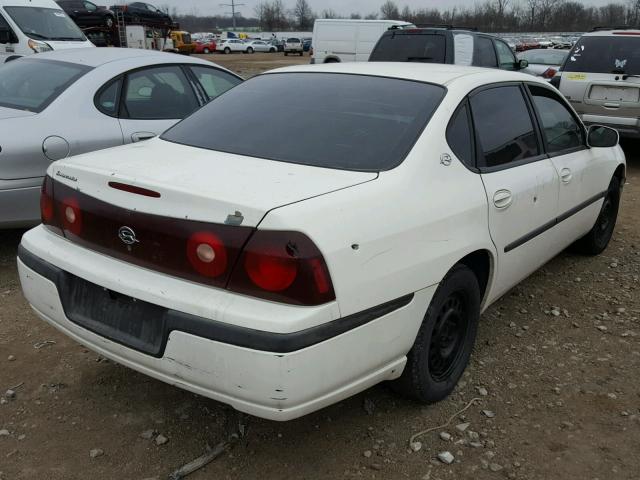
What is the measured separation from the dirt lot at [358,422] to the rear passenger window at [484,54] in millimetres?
7537

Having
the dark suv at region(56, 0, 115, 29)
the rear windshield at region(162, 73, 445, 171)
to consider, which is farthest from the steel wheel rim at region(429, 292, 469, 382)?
the dark suv at region(56, 0, 115, 29)

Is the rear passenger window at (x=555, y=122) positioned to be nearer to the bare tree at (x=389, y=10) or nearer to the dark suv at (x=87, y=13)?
the dark suv at (x=87, y=13)

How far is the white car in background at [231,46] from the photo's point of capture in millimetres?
54750

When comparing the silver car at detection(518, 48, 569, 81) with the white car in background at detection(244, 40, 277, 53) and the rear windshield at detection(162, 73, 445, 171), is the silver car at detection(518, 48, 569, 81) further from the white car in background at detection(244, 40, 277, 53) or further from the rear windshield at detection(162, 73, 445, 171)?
the white car in background at detection(244, 40, 277, 53)

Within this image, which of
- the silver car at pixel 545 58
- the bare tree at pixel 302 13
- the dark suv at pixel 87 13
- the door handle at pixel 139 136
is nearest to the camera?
the door handle at pixel 139 136

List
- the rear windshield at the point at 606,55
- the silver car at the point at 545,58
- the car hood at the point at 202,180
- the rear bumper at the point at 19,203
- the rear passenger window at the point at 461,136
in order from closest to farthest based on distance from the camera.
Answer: the car hood at the point at 202,180, the rear passenger window at the point at 461,136, the rear bumper at the point at 19,203, the rear windshield at the point at 606,55, the silver car at the point at 545,58

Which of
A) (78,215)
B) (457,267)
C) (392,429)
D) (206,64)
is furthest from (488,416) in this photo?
(206,64)

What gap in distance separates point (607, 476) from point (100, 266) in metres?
2.13

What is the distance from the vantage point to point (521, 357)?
10.9ft

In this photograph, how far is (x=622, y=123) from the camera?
7.70m

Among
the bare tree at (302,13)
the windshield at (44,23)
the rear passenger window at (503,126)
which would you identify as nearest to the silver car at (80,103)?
the rear passenger window at (503,126)

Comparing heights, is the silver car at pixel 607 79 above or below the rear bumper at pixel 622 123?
above

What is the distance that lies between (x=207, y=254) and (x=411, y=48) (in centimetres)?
859

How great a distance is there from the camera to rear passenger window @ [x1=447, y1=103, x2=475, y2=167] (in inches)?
107
